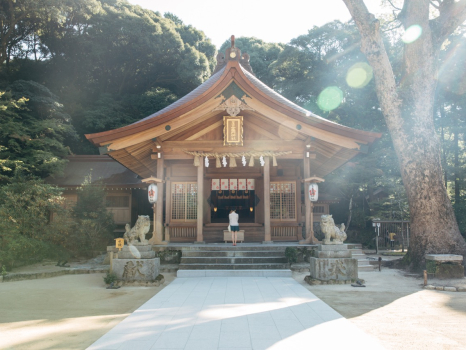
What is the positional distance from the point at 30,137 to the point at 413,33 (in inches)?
733

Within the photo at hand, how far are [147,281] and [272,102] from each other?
267 inches

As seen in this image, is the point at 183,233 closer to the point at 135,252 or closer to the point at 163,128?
the point at 163,128

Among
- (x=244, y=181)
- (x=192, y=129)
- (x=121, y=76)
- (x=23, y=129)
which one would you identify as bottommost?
(x=244, y=181)

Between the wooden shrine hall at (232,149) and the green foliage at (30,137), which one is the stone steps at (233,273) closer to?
the wooden shrine hall at (232,149)

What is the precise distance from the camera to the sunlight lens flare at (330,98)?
A: 26.0 metres

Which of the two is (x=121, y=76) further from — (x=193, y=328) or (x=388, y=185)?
(x=193, y=328)

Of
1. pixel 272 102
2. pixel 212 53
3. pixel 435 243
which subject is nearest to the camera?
pixel 435 243

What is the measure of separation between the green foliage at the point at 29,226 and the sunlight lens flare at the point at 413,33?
14.1 m

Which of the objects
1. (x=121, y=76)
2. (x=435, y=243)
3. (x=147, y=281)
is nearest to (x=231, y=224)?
(x=147, y=281)

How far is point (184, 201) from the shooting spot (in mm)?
13617

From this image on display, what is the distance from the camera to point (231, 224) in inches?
474

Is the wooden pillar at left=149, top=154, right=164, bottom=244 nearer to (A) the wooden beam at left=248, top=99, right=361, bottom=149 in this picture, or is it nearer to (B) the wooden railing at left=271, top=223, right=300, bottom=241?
(A) the wooden beam at left=248, top=99, right=361, bottom=149

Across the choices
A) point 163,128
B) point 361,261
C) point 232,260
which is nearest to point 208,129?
point 163,128

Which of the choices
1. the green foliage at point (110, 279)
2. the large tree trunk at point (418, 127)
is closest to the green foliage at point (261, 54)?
the large tree trunk at point (418, 127)
